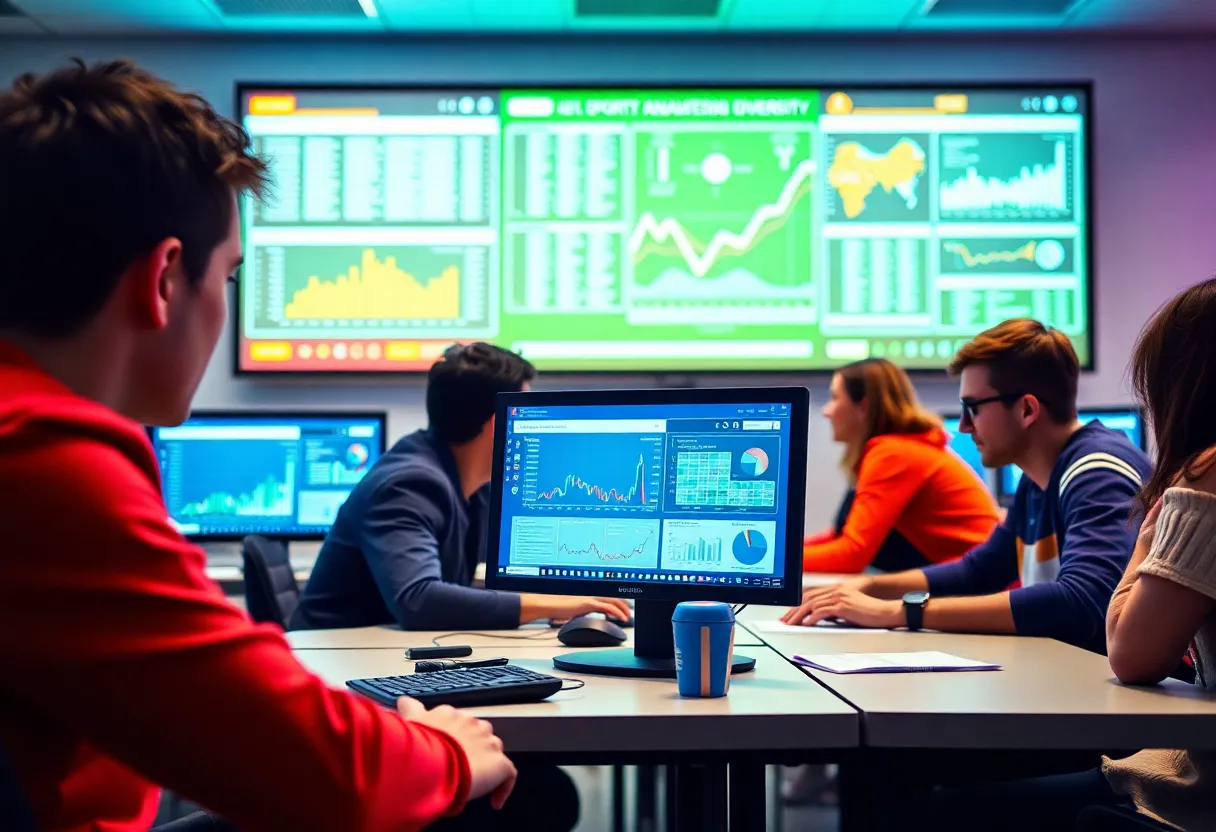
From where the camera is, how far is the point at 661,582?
1.55m

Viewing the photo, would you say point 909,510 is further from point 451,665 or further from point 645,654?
point 451,665

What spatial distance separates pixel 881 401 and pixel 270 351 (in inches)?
90.0

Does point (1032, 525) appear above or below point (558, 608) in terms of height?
above

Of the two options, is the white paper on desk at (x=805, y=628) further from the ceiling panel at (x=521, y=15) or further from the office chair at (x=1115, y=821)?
the ceiling panel at (x=521, y=15)

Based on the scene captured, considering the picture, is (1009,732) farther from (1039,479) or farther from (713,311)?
(713,311)

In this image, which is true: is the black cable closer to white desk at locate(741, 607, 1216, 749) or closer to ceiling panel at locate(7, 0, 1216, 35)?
white desk at locate(741, 607, 1216, 749)

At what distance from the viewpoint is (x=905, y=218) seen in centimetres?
421

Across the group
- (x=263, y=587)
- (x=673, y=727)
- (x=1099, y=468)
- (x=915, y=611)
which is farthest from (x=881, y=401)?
(x=673, y=727)

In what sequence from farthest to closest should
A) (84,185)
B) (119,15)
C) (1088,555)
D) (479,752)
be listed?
1. (119,15)
2. (1088,555)
3. (479,752)
4. (84,185)

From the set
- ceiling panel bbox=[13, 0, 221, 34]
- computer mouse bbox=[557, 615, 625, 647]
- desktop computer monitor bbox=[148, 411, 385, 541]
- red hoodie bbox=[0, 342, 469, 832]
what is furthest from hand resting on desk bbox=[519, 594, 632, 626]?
ceiling panel bbox=[13, 0, 221, 34]

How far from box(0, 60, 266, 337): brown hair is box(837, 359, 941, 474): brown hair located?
111 inches

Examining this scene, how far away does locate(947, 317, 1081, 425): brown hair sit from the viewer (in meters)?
2.17

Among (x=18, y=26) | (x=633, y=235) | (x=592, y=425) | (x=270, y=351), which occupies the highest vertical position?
(x=18, y=26)

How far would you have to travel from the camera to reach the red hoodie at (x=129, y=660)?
0.63m
